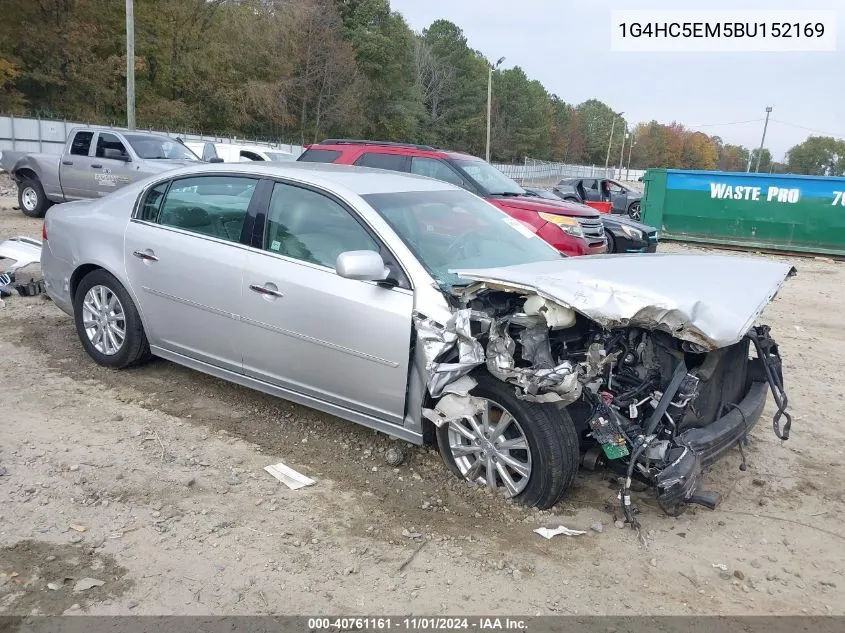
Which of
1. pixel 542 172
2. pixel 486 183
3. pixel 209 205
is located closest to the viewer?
pixel 209 205

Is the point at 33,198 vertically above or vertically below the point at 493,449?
above

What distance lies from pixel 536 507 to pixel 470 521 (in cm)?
35

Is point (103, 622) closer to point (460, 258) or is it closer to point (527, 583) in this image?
point (527, 583)

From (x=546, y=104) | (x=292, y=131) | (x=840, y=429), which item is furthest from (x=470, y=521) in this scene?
(x=546, y=104)

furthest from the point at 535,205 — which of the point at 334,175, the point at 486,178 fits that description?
the point at 334,175

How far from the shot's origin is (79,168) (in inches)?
504

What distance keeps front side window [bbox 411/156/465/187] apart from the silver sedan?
14.9 feet

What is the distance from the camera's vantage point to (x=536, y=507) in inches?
142

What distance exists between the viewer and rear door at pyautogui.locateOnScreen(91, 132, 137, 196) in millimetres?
12422

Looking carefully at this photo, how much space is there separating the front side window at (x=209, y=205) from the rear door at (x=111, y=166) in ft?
27.0

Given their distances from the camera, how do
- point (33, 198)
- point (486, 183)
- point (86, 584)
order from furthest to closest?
1. point (33, 198)
2. point (486, 183)
3. point (86, 584)

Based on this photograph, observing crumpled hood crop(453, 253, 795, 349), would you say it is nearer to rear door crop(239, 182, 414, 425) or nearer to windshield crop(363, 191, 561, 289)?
windshield crop(363, 191, 561, 289)

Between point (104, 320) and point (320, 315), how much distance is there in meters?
2.16

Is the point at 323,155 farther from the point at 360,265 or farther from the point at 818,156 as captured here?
the point at 818,156
